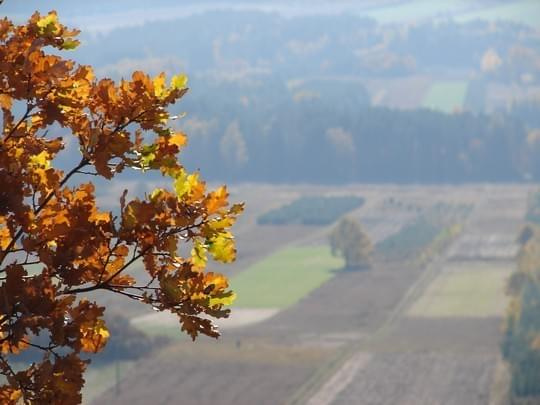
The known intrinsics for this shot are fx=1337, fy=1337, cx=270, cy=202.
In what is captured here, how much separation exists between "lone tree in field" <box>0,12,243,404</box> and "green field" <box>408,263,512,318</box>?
105 m

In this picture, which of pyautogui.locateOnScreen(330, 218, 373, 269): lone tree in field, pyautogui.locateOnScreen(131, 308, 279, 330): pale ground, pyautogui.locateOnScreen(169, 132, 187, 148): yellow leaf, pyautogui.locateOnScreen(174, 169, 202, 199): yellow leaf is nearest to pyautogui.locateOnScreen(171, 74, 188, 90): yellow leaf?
pyautogui.locateOnScreen(169, 132, 187, 148): yellow leaf

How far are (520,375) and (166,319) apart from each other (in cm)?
3743

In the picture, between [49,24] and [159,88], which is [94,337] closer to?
[159,88]

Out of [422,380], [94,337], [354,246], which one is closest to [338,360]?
[422,380]

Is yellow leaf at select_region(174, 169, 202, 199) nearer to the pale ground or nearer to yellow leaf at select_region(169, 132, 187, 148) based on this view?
yellow leaf at select_region(169, 132, 187, 148)

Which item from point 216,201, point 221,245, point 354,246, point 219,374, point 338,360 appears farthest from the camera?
point 354,246

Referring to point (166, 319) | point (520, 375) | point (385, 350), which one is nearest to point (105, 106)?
point (520, 375)

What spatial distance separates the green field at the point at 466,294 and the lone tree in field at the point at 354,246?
37.3 ft

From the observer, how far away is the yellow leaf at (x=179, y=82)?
8.70m

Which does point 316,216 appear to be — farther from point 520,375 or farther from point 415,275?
point 520,375

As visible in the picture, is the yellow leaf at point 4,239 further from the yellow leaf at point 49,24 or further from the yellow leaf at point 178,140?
the yellow leaf at point 49,24

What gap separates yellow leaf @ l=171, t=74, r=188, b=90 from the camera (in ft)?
28.6

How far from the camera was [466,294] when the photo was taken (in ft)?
397

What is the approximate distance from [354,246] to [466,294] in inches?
923
